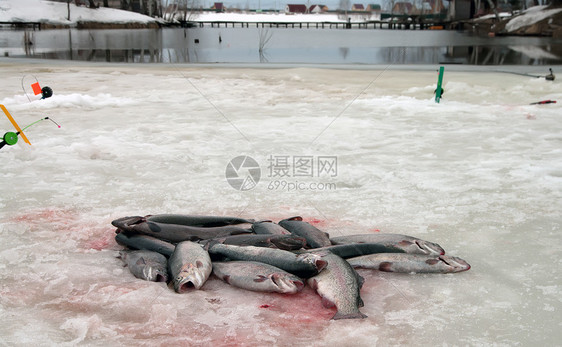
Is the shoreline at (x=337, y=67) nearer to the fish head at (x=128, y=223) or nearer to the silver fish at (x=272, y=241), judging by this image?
the fish head at (x=128, y=223)

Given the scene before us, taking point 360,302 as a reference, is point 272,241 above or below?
above

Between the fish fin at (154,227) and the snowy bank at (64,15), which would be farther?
the snowy bank at (64,15)

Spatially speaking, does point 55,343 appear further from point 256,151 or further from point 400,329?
point 256,151

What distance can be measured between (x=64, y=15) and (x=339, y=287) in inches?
3410

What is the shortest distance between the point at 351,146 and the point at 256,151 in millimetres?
1453

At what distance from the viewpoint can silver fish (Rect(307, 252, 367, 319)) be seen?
137 inches

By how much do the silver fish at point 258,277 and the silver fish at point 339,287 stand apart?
0.15m

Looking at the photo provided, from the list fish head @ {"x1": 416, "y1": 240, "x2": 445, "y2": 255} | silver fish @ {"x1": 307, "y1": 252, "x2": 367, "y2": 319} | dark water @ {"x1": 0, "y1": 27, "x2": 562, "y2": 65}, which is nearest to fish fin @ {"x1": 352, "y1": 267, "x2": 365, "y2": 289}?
silver fish @ {"x1": 307, "y1": 252, "x2": 367, "y2": 319}

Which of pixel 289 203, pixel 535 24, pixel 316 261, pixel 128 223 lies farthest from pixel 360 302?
pixel 535 24

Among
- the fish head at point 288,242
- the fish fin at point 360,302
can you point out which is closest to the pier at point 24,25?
the fish head at point 288,242

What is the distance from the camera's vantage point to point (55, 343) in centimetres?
321

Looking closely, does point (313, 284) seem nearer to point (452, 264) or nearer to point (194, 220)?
point (452, 264)

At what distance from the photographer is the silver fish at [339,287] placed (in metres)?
3.49

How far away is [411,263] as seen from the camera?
4086mm
